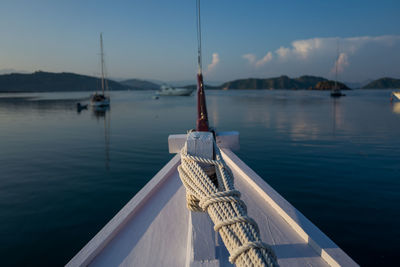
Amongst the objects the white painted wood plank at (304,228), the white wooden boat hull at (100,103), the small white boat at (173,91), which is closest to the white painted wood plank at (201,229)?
the white painted wood plank at (304,228)

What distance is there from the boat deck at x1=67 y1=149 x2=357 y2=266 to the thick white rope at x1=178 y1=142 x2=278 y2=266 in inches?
16.9

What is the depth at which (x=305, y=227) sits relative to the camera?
2.58 m

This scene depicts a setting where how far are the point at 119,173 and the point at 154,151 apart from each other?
3.67 m

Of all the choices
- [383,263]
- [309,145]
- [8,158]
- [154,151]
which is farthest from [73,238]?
[309,145]

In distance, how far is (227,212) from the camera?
4.02ft

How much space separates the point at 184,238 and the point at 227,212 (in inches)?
58.9

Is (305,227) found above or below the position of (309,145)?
above

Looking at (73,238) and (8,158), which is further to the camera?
(8,158)

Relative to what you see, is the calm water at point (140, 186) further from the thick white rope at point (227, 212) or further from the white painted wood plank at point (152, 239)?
the thick white rope at point (227, 212)

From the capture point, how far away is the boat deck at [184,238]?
1.89 metres

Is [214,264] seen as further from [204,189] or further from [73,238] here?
[73,238]

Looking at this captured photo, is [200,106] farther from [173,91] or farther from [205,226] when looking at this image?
[173,91]

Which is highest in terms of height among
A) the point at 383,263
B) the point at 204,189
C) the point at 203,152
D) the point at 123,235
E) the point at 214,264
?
the point at 203,152

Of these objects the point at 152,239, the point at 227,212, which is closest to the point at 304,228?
the point at 152,239
